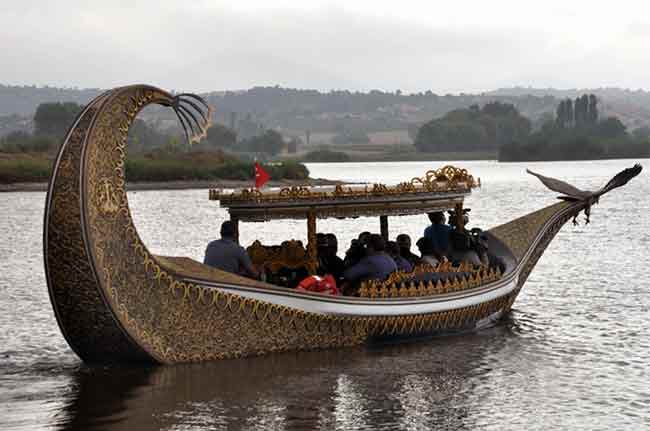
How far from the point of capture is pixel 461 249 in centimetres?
1678

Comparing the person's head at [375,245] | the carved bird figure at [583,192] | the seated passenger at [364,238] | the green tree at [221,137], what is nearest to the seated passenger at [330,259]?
the seated passenger at [364,238]

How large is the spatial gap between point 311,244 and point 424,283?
1777 millimetres

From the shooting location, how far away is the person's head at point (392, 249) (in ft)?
50.7

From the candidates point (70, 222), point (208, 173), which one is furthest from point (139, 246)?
point (208, 173)

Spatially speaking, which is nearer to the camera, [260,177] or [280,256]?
[260,177]

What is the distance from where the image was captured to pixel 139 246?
1261 cm

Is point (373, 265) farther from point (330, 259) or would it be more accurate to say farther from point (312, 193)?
point (312, 193)

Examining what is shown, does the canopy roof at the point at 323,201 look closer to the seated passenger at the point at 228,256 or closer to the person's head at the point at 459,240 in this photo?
the seated passenger at the point at 228,256

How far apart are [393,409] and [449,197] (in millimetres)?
4607

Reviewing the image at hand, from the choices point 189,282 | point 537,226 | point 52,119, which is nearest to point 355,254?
point 189,282

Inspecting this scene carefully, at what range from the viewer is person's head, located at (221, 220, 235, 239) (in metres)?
14.1

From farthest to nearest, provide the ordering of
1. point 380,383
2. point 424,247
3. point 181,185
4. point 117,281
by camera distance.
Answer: point 181,185 < point 424,247 < point 380,383 < point 117,281

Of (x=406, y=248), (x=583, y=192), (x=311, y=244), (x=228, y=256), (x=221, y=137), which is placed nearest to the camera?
(x=228, y=256)

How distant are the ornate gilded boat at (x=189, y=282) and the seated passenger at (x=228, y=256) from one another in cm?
49
